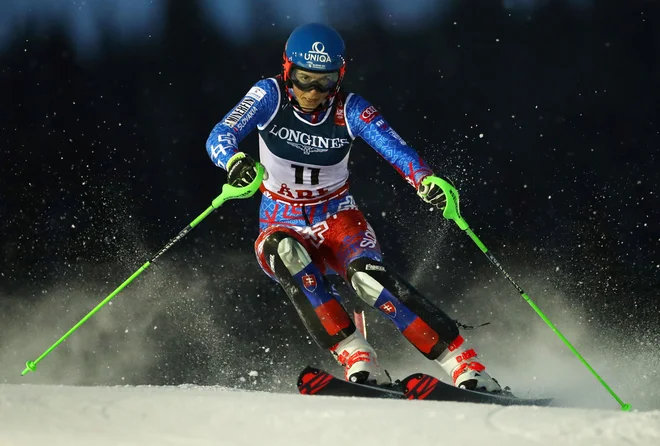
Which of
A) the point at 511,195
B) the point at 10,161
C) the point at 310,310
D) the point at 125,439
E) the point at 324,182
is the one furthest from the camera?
the point at 10,161

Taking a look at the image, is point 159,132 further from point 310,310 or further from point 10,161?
point 310,310

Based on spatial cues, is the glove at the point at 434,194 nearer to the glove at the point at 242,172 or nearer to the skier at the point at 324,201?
the skier at the point at 324,201

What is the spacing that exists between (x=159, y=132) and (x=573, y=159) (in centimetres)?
291

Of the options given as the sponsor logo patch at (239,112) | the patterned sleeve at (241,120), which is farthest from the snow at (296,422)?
the sponsor logo patch at (239,112)

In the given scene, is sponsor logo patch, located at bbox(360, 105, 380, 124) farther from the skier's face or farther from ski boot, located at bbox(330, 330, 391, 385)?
ski boot, located at bbox(330, 330, 391, 385)

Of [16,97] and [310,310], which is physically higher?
[16,97]

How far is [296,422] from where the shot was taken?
238cm

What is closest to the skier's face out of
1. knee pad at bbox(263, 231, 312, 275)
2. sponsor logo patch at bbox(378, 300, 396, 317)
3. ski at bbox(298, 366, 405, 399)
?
knee pad at bbox(263, 231, 312, 275)

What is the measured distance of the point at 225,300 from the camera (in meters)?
6.09

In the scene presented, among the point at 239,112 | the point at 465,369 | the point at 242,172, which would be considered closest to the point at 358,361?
the point at 465,369

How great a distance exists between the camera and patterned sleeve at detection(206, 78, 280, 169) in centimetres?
359

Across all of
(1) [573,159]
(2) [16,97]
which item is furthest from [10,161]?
(1) [573,159]

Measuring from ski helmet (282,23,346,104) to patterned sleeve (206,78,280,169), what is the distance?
0.59 ft

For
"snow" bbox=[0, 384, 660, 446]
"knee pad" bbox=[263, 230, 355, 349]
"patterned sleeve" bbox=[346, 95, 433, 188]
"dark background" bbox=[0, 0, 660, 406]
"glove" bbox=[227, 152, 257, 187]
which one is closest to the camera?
"snow" bbox=[0, 384, 660, 446]
